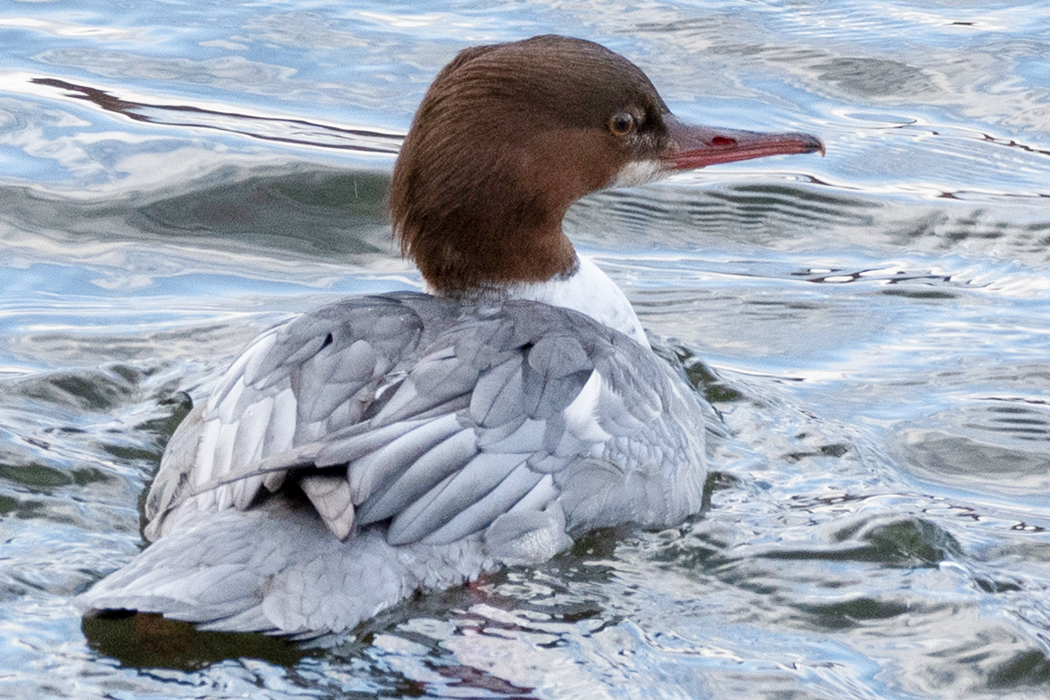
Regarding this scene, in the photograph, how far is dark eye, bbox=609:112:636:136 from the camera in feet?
17.2

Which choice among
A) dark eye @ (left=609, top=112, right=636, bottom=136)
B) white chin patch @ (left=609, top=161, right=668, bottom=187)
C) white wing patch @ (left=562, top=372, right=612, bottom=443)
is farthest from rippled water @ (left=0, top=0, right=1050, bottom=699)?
dark eye @ (left=609, top=112, right=636, bottom=136)

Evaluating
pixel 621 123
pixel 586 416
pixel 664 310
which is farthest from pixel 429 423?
pixel 664 310

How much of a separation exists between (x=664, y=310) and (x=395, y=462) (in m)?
2.73

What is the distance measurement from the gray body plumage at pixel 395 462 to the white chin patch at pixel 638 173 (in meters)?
0.61

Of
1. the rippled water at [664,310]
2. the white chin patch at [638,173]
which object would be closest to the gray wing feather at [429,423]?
the rippled water at [664,310]

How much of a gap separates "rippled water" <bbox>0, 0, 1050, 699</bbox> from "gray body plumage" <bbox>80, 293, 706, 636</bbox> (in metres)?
0.13

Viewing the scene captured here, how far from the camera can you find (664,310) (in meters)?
6.63

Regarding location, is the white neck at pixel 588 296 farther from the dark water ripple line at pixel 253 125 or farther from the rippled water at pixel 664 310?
the dark water ripple line at pixel 253 125

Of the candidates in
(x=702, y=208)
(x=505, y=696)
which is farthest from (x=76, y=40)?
(x=505, y=696)

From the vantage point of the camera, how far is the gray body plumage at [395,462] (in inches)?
152

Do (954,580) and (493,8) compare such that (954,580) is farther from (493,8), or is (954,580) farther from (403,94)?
(493,8)

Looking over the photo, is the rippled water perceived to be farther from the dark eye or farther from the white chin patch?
the dark eye

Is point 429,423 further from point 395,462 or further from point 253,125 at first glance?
point 253,125

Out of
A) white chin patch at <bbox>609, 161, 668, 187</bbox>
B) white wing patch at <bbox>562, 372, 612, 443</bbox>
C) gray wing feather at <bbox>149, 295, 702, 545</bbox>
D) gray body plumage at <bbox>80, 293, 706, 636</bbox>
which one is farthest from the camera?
white chin patch at <bbox>609, 161, 668, 187</bbox>
